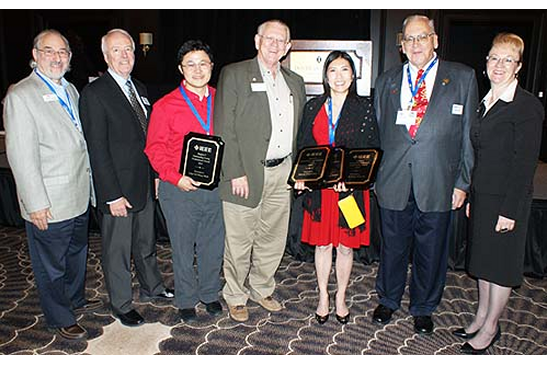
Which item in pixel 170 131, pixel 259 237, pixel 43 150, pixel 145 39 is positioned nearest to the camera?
pixel 43 150

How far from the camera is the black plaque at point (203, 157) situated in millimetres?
2445

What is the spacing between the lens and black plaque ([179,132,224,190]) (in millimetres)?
2445

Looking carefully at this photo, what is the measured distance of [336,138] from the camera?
99.6 inches

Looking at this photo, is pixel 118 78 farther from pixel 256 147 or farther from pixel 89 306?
pixel 89 306

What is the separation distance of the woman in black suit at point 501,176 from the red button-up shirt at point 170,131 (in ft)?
4.74

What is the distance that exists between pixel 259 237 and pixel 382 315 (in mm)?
858

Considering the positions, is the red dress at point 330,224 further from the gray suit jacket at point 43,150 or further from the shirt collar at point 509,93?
the gray suit jacket at point 43,150

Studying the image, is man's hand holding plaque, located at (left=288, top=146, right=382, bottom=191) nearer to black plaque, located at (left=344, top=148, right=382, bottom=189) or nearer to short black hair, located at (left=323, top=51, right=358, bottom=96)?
A: black plaque, located at (left=344, top=148, right=382, bottom=189)

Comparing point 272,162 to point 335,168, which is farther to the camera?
point 272,162

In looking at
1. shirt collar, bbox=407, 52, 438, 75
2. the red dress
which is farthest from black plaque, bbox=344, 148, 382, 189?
shirt collar, bbox=407, 52, 438, 75

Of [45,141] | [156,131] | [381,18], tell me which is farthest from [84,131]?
[381,18]

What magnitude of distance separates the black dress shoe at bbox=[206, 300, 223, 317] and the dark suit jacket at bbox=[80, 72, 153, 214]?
757mm

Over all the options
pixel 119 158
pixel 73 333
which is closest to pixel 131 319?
pixel 73 333

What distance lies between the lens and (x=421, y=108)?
2.48 metres
